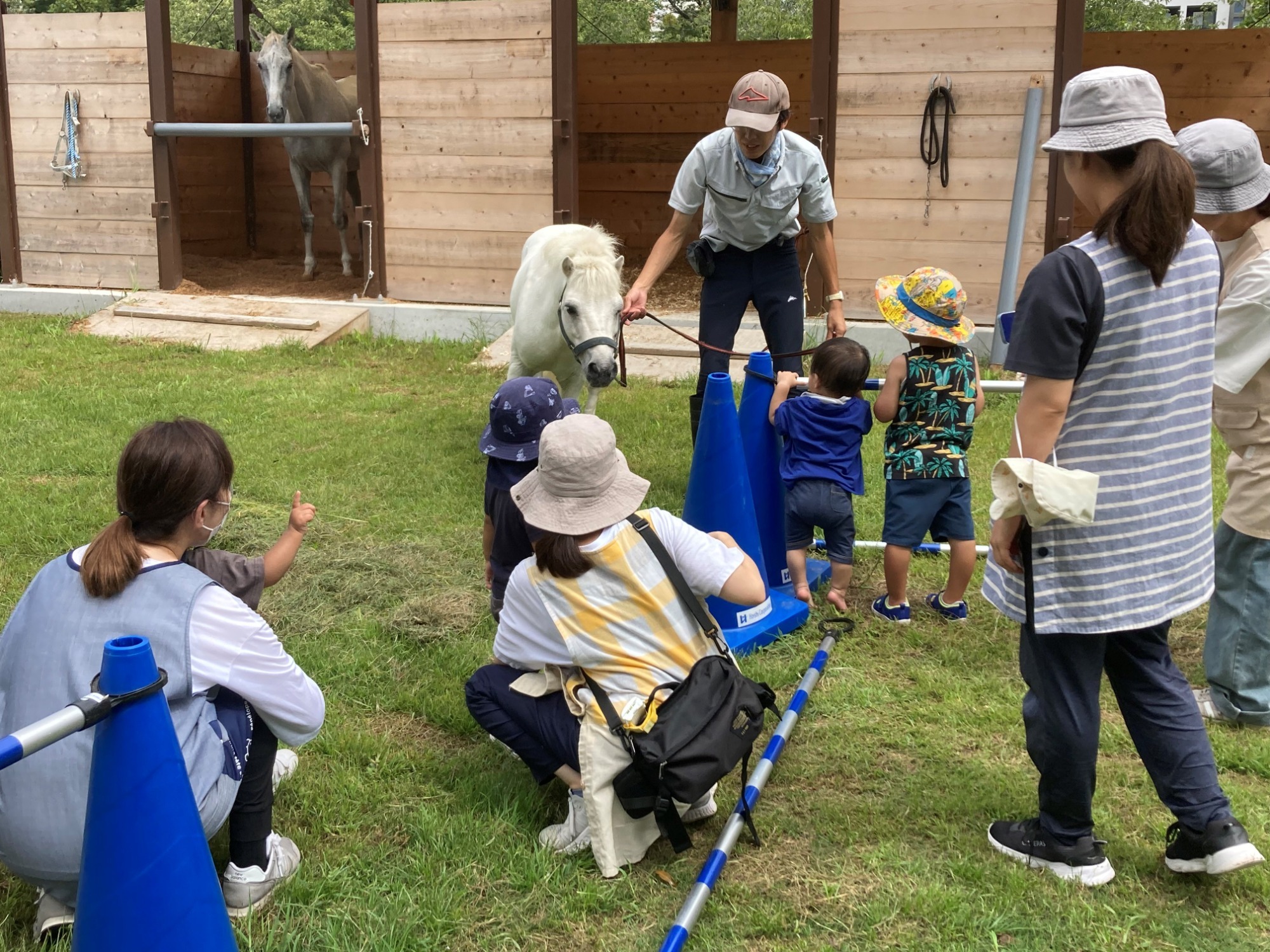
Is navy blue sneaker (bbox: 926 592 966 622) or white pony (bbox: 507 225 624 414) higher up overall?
white pony (bbox: 507 225 624 414)

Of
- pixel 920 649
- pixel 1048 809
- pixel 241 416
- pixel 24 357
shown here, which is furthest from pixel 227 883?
pixel 24 357

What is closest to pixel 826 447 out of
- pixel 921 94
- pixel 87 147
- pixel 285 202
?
pixel 921 94

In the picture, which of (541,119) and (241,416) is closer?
(241,416)

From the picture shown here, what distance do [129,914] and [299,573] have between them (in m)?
2.85

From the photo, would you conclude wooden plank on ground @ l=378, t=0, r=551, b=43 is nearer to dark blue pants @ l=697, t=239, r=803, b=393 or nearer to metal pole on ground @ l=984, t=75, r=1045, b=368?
metal pole on ground @ l=984, t=75, r=1045, b=368

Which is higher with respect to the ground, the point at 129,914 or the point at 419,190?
the point at 419,190

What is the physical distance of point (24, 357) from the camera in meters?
9.00

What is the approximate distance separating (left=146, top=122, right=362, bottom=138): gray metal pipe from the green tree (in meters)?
22.5

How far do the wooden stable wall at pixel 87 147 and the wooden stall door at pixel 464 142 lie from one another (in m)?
2.66

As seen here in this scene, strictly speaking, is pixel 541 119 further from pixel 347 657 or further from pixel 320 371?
pixel 347 657

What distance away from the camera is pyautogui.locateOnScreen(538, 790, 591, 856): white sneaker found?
2.77m

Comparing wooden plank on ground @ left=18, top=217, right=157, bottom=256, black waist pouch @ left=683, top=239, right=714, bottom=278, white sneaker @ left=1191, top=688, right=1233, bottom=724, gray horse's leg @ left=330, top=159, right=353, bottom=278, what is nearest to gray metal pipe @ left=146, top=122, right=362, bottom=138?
wooden plank on ground @ left=18, top=217, right=157, bottom=256

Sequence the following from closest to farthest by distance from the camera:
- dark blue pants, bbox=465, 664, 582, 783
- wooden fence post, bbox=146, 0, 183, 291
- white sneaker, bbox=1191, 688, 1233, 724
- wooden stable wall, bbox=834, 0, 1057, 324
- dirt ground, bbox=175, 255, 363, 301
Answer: dark blue pants, bbox=465, 664, 582, 783, white sneaker, bbox=1191, 688, 1233, 724, wooden stable wall, bbox=834, 0, 1057, 324, wooden fence post, bbox=146, 0, 183, 291, dirt ground, bbox=175, 255, 363, 301

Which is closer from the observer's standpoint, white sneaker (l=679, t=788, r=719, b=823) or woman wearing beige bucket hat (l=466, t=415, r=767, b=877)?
woman wearing beige bucket hat (l=466, t=415, r=767, b=877)
